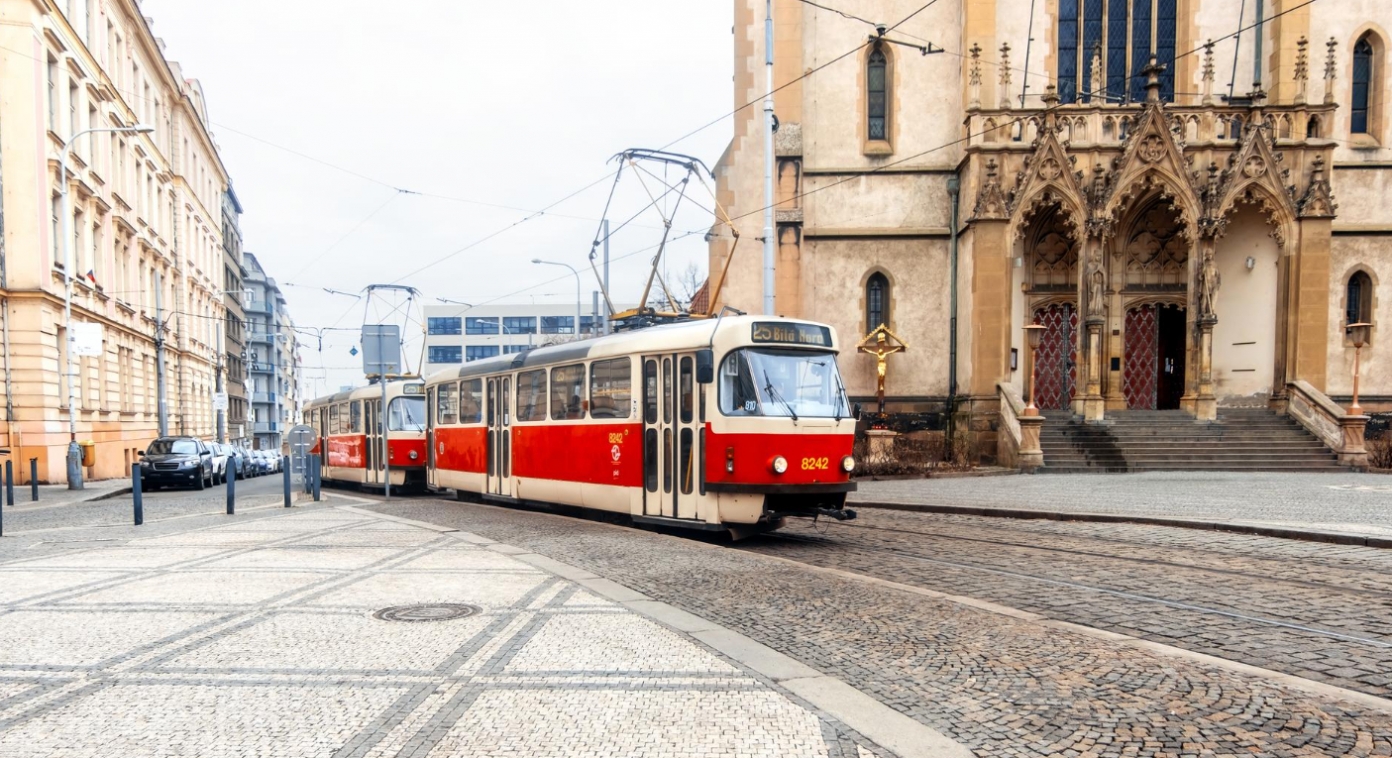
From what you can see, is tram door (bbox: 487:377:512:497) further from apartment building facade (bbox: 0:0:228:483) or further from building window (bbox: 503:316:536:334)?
building window (bbox: 503:316:536:334)

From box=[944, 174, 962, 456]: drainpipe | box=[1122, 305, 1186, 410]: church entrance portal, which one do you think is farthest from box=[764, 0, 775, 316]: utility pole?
box=[1122, 305, 1186, 410]: church entrance portal

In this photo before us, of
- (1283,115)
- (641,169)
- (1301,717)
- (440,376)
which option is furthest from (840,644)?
(1283,115)

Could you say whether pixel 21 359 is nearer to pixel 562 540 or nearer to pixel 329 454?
pixel 329 454

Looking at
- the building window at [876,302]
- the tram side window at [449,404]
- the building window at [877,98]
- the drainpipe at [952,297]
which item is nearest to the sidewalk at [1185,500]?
the drainpipe at [952,297]

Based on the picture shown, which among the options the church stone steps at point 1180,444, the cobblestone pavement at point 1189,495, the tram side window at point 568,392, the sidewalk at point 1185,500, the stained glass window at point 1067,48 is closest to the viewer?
the sidewalk at point 1185,500

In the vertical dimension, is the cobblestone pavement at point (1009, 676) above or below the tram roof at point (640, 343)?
below

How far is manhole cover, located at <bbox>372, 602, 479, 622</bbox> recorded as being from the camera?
671 cm

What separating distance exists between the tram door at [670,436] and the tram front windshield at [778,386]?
56 cm

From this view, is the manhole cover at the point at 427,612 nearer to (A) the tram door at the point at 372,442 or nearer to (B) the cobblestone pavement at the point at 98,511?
(B) the cobblestone pavement at the point at 98,511

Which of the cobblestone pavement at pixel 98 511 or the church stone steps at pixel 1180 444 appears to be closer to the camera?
the cobblestone pavement at pixel 98 511

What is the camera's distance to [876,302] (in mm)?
28375

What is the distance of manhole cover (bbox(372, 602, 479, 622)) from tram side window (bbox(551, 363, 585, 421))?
721 cm

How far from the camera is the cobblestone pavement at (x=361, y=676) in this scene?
421 centimetres

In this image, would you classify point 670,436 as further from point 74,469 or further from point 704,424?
point 74,469
